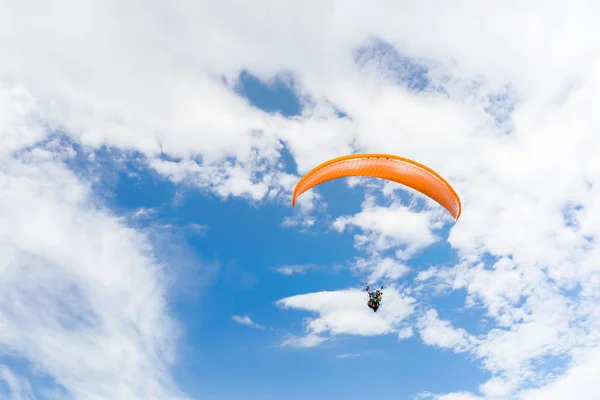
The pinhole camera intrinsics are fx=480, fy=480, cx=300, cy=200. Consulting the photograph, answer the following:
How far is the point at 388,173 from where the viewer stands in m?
33.9

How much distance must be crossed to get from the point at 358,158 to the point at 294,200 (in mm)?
5161

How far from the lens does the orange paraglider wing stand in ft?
107

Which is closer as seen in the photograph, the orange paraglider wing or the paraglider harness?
the orange paraglider wing

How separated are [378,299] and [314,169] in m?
15.5

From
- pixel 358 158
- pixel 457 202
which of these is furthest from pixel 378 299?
pixel 358 158

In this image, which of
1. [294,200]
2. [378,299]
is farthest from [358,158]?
[378,299]

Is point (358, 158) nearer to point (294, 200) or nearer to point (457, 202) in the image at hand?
point (294, 200)

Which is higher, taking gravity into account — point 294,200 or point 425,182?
point 425,182

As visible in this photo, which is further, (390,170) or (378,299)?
(378,299)

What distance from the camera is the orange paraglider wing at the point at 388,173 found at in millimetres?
32500

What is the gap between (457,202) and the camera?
1324 inches

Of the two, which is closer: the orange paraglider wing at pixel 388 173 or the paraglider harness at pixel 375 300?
the orange paraglider wing at pixel 388 173

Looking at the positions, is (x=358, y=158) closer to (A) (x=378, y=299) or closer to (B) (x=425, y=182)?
(B) (x=425, y=182)

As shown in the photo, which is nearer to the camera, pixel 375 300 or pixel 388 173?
pixel 388 173
